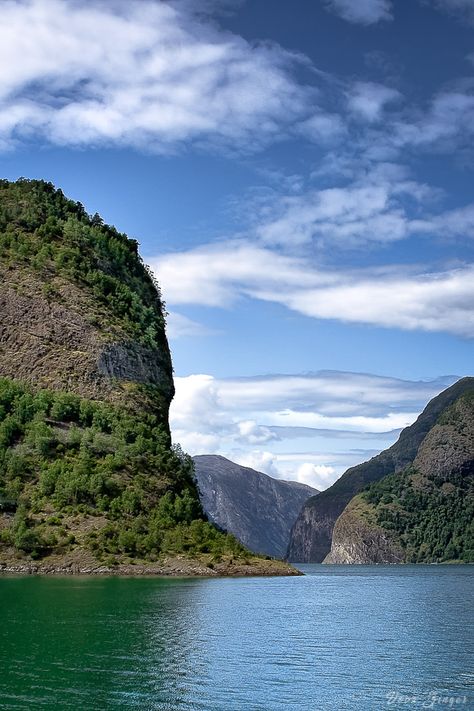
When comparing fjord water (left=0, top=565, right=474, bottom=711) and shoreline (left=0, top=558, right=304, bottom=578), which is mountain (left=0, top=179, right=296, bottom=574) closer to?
shoreline (left=0, top=558, right=304, bottom=578)

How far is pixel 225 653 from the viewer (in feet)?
184

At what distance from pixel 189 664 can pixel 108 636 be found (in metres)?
12.2

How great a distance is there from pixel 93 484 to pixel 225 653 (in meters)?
96.7

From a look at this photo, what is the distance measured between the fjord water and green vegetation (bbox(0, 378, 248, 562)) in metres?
44.1

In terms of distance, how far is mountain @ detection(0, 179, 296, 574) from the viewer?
140 metres

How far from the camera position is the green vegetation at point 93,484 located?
463ft

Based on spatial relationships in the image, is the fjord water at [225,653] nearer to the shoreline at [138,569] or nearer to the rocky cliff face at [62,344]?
the shoreline at [138,569]

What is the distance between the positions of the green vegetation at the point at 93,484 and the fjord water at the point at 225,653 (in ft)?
145

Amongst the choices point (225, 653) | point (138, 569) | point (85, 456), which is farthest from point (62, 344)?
point (225, 653)

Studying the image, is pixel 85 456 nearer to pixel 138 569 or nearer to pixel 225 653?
pixel 138 569

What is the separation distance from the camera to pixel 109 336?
192m

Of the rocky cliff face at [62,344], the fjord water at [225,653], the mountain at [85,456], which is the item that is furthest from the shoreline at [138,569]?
the rocky cliff face at [62,344]

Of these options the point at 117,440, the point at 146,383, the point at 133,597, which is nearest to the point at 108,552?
the point at 117,440

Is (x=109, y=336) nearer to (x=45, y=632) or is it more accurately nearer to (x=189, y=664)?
(x=45, y=632)
